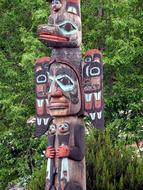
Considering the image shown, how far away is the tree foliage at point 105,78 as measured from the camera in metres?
14.1

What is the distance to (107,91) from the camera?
49.1ft

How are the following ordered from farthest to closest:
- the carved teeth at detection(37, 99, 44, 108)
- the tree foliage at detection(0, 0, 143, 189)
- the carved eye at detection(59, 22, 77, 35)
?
the tree foliage at detection(0, 0, 143, 189) < the carved teeth at detection(37, 99, 44, 108) < the carved eye at detection(59, 22, 77, 35)

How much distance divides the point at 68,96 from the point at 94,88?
505 mm

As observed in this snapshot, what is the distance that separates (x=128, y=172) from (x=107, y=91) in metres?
3.92

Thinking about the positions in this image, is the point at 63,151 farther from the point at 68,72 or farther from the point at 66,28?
the point at 66,28

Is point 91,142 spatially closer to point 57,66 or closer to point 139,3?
point 57,66

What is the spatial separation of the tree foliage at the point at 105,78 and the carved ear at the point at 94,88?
3.71 m

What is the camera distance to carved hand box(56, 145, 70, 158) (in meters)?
9.66

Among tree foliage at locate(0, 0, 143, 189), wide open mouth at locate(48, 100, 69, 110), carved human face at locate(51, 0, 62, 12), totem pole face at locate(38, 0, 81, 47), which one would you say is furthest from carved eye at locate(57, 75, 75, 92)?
tree foliage at locate(0, 0, 143, 189)

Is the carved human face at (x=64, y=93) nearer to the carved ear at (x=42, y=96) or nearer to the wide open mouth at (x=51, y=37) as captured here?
the wide open mouth at (x=51, y=37)

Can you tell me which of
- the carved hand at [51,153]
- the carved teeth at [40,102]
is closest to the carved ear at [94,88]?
the carved hand at [51,153]

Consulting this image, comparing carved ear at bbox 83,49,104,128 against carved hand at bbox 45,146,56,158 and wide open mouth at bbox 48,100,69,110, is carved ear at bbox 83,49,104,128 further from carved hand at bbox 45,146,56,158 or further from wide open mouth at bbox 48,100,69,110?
carved hand at bbox 45,146,56,158

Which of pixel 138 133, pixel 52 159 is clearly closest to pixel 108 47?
pixel 138 133

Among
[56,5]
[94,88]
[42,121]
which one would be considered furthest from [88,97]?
[56,5]
